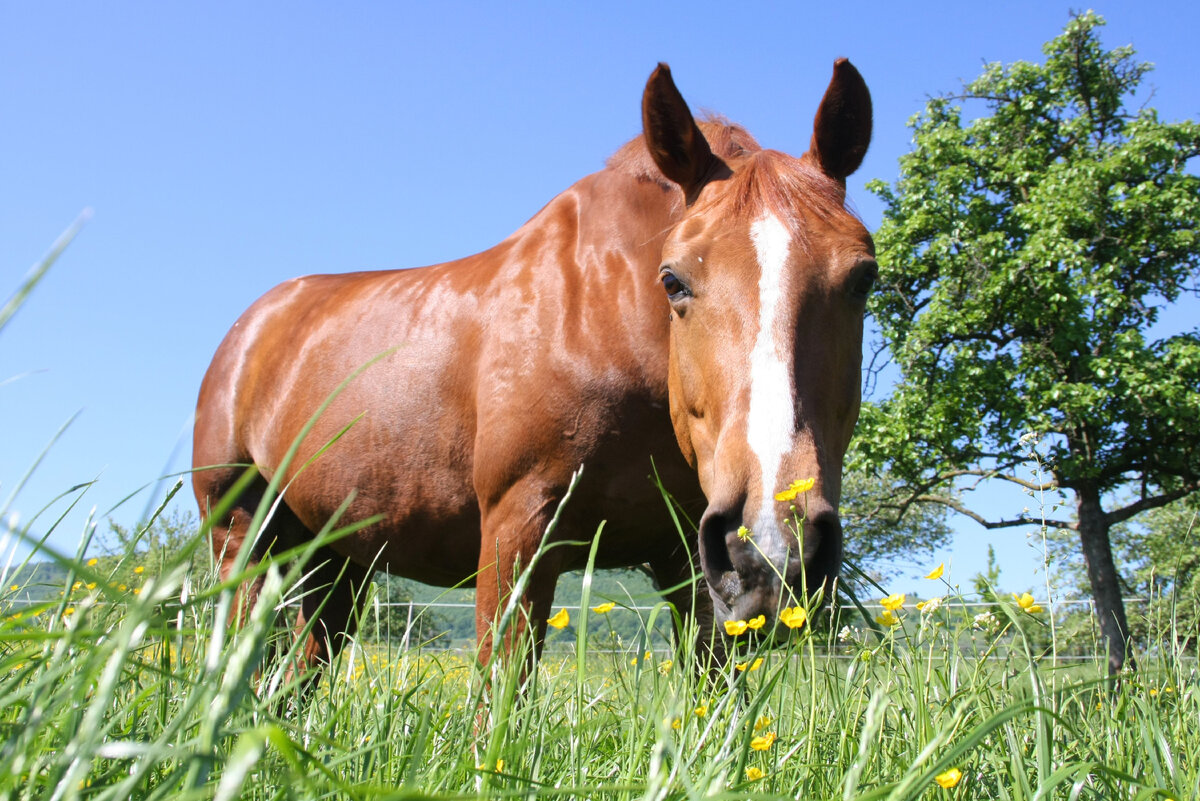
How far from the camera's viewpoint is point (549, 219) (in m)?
3.73

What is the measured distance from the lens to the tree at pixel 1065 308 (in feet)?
57.6

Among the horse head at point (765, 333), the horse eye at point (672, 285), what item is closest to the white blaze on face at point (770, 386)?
the horse head at point (765, 333)

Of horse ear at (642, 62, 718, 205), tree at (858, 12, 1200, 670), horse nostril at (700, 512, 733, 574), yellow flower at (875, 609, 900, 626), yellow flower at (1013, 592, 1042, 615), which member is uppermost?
tree at (858, 12, 1200, 670)

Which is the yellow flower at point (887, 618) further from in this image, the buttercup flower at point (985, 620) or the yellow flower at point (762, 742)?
the yellow flower at point (762, 742)

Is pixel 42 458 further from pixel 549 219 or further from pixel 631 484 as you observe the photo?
pixel 549 219

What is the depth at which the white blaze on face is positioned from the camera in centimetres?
196

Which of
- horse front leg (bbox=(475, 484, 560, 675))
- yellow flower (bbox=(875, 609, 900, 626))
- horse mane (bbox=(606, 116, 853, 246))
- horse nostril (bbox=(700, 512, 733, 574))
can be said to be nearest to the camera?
yellow flower (bbox=(875, 609, 900, 626))

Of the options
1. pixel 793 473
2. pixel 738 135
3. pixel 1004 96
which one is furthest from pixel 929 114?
pixel 793 473

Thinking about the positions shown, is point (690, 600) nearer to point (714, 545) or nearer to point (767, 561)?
point (714, 545)

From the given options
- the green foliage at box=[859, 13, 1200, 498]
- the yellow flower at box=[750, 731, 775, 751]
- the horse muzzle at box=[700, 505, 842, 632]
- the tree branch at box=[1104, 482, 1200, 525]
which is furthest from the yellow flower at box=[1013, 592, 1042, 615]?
the tree branch at box=[1104, 482, 1200, 525]

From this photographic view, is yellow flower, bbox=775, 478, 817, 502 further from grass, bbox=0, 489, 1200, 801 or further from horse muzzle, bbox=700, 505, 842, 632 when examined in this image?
grass, bbox=0, 489, 1200, 801

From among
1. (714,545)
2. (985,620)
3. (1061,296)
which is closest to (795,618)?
(985,620)

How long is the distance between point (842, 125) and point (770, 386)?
54.0 inches

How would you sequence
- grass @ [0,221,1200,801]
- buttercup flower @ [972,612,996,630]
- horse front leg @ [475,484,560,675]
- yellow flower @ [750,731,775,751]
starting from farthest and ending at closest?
1. horse front leg @ [475,484,560,675]
2. buttercup flower @ [972,612,996,630]
3. yellow flower @ [750,731,775,751]
4. grass @ [0,221,1200,801]
